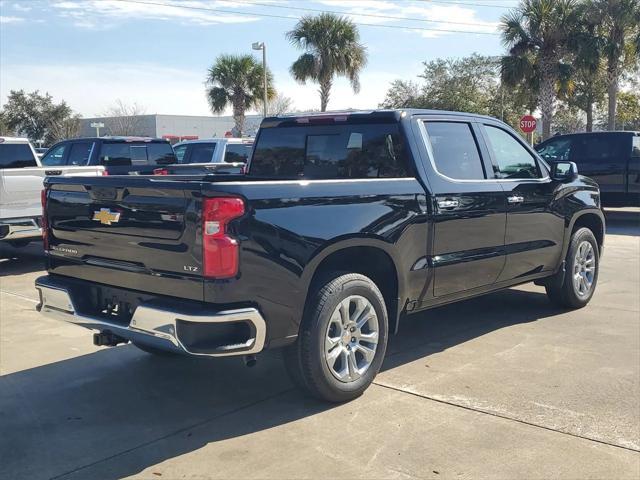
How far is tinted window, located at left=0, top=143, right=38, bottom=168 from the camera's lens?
10172 millimetres

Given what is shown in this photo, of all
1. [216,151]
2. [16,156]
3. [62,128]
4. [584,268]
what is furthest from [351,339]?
[62,128]

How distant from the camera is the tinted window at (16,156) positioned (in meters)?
10.2

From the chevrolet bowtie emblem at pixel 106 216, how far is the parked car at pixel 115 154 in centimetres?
860

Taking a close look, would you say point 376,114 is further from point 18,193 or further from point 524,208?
point 18,193

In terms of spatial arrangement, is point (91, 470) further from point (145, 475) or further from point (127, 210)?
point (127, 210)

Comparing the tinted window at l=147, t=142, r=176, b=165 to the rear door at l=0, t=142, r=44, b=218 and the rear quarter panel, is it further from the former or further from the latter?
the rear quarter panel

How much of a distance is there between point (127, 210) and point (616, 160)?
13.4 m

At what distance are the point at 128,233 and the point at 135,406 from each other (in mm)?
1243

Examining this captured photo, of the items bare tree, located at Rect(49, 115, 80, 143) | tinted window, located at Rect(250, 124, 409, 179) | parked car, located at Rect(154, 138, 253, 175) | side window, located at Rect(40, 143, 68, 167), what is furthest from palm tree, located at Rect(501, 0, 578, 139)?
bare tree, located at Rect(49, 115, 80, 143)

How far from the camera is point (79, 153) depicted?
13.3 meters

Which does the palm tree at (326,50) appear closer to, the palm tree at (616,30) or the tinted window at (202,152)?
the palm tree at (616,30)

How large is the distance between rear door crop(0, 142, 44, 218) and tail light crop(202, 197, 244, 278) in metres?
7.02

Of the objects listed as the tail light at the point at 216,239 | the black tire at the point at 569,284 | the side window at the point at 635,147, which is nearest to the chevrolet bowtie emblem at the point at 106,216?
the tail light at the point at 216,239

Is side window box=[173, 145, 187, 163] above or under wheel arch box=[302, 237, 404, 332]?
above
